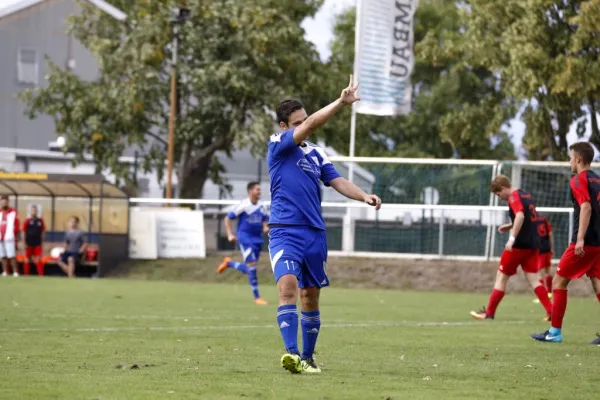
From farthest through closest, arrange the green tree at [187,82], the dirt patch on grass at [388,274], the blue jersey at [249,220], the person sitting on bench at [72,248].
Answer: the green tree at [187,82]
the person sitting on bench at [72,248]
the dirt patch on grass at [388,274]
the blue jersey at [249,220]

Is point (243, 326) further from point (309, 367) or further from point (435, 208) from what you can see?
point (435, 208)

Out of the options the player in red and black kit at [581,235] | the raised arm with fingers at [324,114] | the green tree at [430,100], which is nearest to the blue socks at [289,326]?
the raised arm with fingers at [324,114]

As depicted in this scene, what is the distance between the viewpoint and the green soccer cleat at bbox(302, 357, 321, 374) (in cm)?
958

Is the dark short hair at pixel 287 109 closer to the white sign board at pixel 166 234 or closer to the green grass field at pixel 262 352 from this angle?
the green grass field at pixel 262 352

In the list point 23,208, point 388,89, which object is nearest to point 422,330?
point 388,89

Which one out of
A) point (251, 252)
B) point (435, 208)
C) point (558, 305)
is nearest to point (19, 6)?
point (435, 208)

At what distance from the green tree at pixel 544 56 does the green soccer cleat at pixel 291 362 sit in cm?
2363

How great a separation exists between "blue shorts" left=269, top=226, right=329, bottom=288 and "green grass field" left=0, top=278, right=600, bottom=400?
2.46 ft

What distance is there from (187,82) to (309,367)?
30.7m

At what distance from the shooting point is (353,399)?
7.80 meters

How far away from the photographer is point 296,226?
9.75 metres

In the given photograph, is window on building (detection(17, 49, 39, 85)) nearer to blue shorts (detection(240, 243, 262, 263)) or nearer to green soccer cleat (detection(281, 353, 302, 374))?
blue shorts (detection(240, 243, 262, 263))

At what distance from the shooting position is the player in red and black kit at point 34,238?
32500mm

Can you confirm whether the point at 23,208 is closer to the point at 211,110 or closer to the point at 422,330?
the point at 211,110
